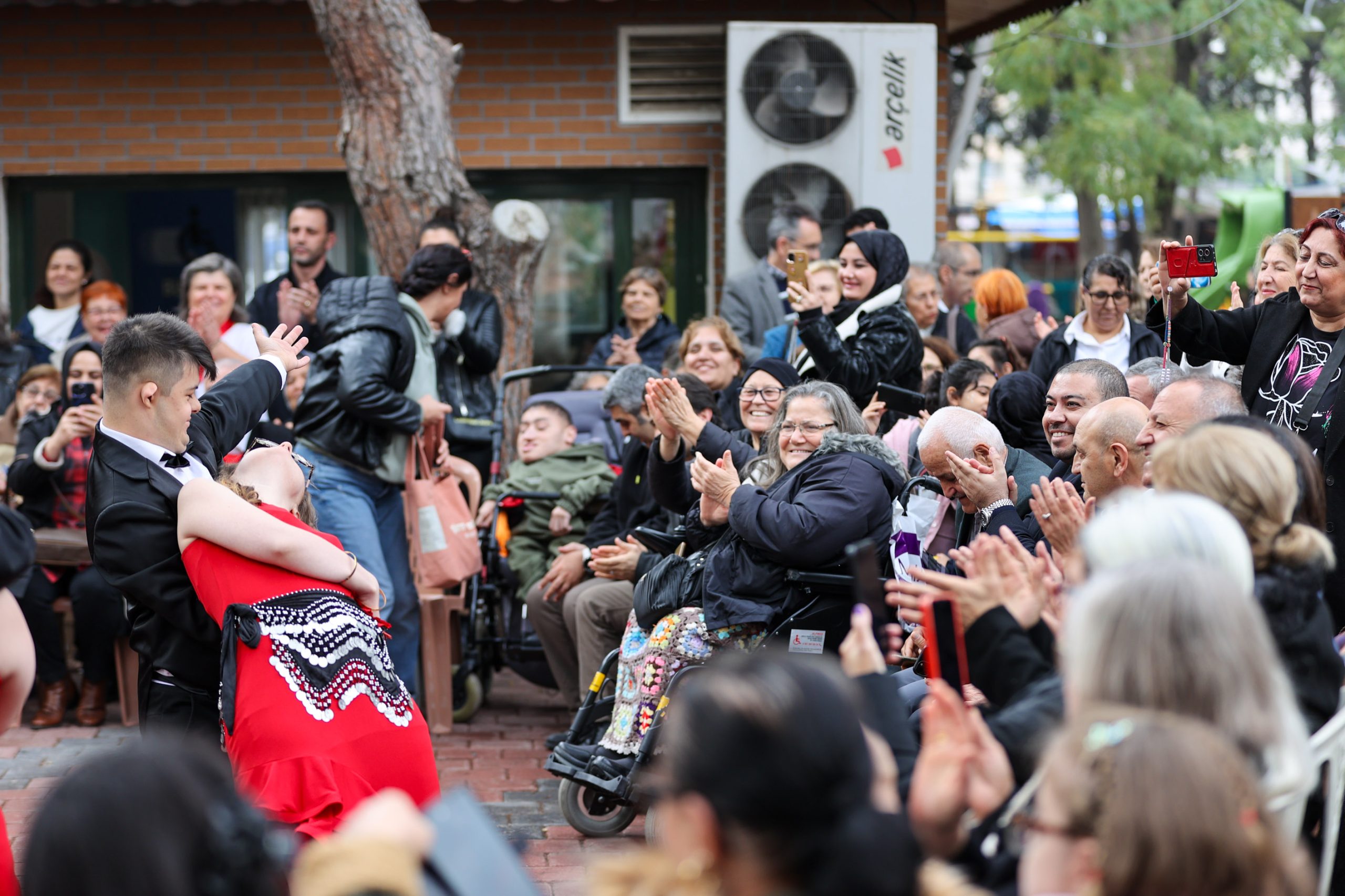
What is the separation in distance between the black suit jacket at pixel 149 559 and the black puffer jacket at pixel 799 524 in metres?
1.69

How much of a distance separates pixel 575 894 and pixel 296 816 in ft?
3.85

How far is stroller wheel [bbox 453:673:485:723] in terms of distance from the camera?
6879 mm

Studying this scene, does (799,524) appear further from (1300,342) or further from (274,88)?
(274,88)

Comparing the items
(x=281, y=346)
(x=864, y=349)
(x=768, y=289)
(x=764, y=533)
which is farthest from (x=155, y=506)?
(x=768, y=289)

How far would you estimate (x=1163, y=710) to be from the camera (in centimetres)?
220

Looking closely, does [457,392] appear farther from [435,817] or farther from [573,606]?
[435,817]

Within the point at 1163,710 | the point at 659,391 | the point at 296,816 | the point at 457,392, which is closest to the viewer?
the point at 1163,710

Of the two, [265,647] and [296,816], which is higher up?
[265,647]

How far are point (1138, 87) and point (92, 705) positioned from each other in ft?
43.6

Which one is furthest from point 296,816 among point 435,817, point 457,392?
point 457,392

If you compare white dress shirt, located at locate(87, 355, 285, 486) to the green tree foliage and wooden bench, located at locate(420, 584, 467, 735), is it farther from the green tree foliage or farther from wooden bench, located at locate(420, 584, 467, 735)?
the green tree foliage

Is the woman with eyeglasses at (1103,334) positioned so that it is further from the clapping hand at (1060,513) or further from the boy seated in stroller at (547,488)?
the clapping hand at (1060,513)

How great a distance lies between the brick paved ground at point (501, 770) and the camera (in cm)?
500

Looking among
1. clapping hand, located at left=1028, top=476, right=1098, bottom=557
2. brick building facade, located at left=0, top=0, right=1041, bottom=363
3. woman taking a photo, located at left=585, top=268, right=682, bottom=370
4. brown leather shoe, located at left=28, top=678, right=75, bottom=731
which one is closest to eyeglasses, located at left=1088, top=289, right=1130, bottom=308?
woman taking a photo, located at left=585, top=268, right=682, bottom=370
